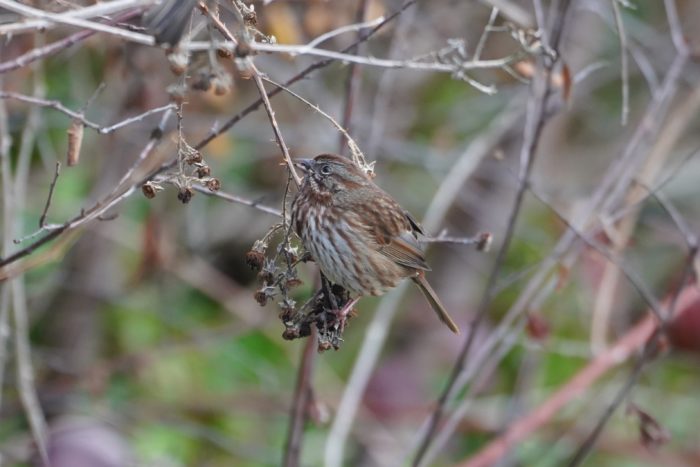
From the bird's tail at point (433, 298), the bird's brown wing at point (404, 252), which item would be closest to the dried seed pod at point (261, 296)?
the bird's brown wing at point (404, 252)

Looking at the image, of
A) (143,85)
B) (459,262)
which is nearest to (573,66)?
(459,262)

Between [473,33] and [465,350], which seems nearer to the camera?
[465,350]

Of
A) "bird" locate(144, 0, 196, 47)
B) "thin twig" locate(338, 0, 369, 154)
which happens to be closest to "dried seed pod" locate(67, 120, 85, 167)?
"bird" locate(144, 0, 196, 47)

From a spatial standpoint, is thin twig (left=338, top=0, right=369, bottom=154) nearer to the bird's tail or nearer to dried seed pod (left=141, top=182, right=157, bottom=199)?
the bird's tail

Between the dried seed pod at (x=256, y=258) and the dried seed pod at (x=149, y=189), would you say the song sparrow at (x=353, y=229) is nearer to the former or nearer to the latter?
the dried seed pod at (x=256, y=258)

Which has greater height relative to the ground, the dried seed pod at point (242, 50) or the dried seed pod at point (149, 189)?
the dried seed pod at point (242, 50)

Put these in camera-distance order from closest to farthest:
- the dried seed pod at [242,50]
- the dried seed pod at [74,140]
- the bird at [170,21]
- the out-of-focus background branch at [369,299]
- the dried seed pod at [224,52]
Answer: the bird at [170,21], the dried seed pod at [242,50], the dried seed pod at [224,52], the dried seed pod at [74,140], the out-of-focus background branch at [369,299]

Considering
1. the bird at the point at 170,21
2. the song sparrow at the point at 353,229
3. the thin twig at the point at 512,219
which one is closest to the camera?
the bird at the point at 170,21

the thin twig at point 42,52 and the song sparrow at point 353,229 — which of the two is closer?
the thin twig at point 42,52

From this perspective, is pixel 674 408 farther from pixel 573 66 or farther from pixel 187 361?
pixel 187 361
